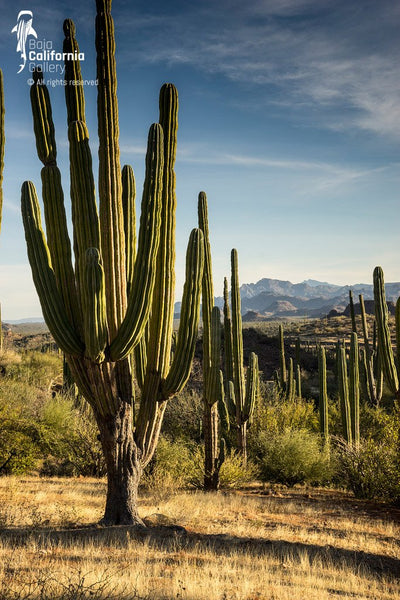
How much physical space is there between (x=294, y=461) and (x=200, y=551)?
7741 mm

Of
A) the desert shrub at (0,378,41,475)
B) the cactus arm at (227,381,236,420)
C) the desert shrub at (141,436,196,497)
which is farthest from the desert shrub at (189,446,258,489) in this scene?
the desert shrub at (0,378,41,475)

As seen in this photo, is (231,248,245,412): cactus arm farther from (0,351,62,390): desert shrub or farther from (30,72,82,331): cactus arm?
(0,351,62,390): desert shrub

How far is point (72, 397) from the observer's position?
17.1 meters

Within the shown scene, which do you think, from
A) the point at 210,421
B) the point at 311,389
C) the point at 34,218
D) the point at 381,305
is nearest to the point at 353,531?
the point at 210,421

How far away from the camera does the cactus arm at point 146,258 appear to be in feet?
22.2

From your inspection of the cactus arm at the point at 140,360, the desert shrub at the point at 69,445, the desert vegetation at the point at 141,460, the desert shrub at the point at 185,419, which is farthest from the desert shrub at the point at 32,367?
the cactus arm at the point at 140,360

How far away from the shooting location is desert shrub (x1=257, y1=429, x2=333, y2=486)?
45.6 ft

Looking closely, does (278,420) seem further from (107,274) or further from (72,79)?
(72,79)

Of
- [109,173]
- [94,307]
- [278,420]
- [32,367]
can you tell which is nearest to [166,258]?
[109,173]

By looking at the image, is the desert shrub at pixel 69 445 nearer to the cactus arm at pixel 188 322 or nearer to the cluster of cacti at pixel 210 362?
the cluster of cacti at pixel 210 362

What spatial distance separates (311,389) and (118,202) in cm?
Result: 2504

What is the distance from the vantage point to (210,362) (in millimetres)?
11141

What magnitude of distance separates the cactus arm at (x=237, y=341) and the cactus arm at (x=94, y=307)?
7347mm

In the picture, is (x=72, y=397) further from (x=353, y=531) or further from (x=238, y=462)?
(x=353, y=531)
